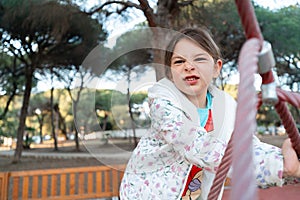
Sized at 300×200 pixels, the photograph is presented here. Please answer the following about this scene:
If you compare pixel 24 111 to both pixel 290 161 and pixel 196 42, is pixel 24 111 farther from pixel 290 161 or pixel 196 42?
pixel 290 161

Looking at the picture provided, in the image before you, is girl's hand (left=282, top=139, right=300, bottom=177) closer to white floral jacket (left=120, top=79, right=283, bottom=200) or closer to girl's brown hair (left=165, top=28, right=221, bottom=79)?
white floral jacket (left=120, top=79, right=283, bottom=200)

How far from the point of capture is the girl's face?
0.50 meters

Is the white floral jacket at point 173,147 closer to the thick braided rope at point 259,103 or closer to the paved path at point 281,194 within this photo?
the thick braided rope at point 259,103

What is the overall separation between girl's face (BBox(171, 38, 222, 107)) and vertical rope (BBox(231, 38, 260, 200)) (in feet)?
0.90

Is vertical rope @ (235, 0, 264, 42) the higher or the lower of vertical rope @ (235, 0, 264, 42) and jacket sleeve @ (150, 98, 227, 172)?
the higher

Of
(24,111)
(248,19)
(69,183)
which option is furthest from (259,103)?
(24,111)

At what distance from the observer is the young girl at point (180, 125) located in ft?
1.43

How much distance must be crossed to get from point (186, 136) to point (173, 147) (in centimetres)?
5

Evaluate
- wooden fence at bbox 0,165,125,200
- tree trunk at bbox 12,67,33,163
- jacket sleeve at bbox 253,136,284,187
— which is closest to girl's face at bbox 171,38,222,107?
jacket sleeve at bbox 253,136,284,187

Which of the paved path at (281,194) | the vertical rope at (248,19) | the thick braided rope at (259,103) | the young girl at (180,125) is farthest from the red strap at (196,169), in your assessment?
the paved path at (281,194)

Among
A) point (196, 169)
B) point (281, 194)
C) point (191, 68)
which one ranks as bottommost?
point (281, 194)

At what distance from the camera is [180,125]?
0.42 m

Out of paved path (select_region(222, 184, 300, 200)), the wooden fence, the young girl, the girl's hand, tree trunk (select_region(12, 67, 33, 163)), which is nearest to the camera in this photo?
the girl's hand

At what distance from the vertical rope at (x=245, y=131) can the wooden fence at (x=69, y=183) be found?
2.11 meters
